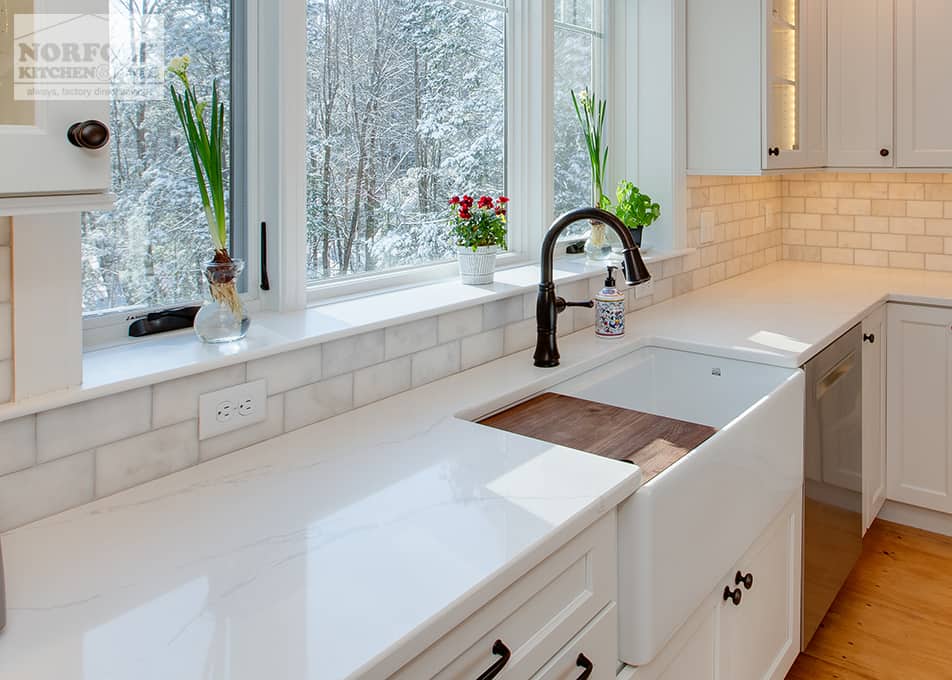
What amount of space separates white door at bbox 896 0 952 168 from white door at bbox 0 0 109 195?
10.3 feet

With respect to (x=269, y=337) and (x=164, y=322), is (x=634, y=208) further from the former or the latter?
(x=164, y=322)

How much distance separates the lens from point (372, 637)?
0.86 metres

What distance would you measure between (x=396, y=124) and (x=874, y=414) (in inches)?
81.0

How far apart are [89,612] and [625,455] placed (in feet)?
3.22

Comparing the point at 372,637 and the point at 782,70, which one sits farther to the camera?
the point at 782,70

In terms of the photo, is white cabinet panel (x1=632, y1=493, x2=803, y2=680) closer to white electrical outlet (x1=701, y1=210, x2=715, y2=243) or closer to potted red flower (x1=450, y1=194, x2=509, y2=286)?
potted red flower (x1=450, y1=194, x2=509, y2=286)

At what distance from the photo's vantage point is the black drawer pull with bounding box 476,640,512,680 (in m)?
0.99

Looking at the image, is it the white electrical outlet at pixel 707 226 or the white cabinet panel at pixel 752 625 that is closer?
the white cabinet panel at pixel 752 625

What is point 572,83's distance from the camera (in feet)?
9.12

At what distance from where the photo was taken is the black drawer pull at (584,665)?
118cm

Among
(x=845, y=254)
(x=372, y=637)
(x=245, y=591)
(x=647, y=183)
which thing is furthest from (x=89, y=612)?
(x=845, y=254)

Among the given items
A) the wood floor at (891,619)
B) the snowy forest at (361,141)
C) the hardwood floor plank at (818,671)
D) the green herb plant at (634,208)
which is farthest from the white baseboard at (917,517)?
the snowy forest at (361,141)

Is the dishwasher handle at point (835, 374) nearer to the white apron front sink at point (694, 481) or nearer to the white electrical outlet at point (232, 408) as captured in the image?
the white apron front sink at point (694, 481)

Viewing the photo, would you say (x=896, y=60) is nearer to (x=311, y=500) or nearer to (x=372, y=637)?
(x=311, y=500)
